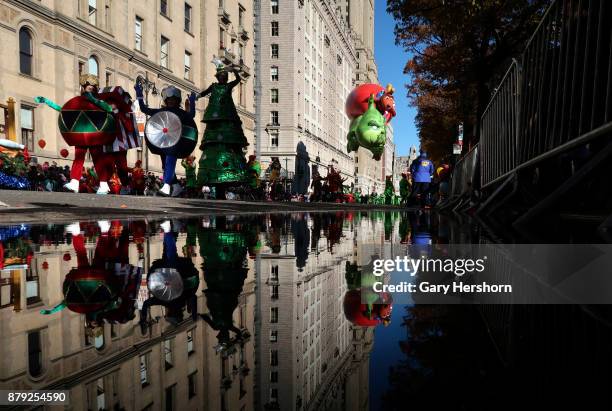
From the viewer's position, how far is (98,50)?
2220cm

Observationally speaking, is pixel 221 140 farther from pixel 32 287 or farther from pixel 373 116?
pixel 32 287

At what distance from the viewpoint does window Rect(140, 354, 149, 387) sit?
2.48 ft

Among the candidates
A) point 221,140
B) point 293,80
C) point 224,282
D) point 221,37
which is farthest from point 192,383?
point 293,80

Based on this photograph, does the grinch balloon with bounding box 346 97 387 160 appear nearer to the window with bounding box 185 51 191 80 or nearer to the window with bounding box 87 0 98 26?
the window with bounding box 87 0 98 26

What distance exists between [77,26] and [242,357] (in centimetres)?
2292

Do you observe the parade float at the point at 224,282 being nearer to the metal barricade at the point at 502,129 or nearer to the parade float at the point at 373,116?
the metal barricade at the point at 502,129

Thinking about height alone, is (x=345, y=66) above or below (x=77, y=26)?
above

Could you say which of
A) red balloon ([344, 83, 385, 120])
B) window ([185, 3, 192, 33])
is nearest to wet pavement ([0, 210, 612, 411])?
red balloon ([344, 83, 385, 120])

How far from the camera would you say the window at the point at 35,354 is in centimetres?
82

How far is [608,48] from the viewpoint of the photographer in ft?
10.3

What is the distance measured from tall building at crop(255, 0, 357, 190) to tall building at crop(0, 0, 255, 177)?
12086 mm

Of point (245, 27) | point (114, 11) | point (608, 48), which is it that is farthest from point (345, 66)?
point (608, 48)

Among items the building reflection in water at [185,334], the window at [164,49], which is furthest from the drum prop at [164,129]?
the window at [164,49]

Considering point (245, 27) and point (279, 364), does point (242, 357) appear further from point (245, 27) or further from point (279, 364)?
point (245, 27)
